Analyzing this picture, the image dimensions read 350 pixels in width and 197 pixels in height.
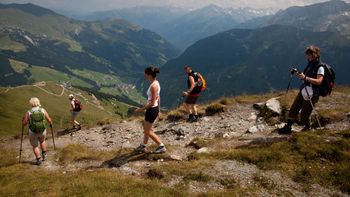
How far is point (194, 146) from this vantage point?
53.1ft

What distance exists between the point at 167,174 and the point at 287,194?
439cm

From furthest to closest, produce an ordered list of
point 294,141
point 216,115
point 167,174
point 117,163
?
point 216,115, point 117,163, point 294,141, point 167,174

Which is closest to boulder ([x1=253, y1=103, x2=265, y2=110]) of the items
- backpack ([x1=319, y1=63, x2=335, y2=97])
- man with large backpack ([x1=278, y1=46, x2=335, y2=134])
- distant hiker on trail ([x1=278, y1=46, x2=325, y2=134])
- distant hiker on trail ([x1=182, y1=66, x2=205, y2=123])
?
distant hiker on trail ([x1=182, y1=66, x2=205, y2=123])

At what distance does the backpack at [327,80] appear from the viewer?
13133 millimetres

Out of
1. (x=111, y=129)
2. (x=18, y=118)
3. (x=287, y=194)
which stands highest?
(x=287, y=194)

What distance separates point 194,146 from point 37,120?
8.04 m

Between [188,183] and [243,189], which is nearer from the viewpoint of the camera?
[243,189]

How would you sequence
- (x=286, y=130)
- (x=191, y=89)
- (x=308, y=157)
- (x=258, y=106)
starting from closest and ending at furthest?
(x=308, y=157) < (x=286, y=130) < (x=191, y=89) < (x=258, y=106)

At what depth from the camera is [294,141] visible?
42.5ft

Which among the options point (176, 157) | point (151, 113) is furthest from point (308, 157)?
point (151, 113)

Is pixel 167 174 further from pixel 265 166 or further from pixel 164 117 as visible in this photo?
pixel 164 117

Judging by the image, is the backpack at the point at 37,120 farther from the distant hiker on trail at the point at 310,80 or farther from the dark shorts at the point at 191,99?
the distant hiker on trail at the point at 310,80

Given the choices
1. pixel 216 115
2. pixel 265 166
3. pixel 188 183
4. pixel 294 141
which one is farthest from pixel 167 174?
pixel 216 115

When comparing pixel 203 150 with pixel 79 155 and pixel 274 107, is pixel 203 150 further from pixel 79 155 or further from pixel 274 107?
pixel 274 107
